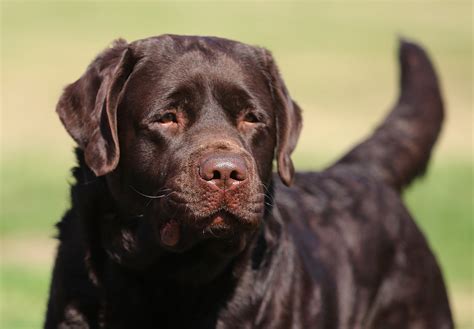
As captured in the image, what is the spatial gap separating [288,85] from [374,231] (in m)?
23.6

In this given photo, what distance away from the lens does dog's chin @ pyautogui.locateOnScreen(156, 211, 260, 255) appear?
15.4 feet

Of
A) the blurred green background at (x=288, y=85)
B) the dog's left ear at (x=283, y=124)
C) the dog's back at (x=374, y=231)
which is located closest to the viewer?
the dog's left ear at (x=283, y=124)

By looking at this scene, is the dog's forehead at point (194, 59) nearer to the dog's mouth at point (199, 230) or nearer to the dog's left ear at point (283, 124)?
the dog's left ear at point (283, 124)

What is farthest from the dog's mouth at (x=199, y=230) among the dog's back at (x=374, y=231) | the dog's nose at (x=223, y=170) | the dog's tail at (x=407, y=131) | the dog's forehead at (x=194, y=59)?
the dog's tail at (x=407, y=131)

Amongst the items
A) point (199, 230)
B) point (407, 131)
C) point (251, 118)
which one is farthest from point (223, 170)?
point (407, 131)

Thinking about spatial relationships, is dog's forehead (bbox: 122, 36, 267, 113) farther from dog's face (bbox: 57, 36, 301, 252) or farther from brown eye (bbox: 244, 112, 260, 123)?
brown eye (bbox: 244, 112, 260, 123)

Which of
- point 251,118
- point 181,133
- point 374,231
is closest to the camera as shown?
point 181,133

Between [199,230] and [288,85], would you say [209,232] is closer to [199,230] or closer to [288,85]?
[199,230]

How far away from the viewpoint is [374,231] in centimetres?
651

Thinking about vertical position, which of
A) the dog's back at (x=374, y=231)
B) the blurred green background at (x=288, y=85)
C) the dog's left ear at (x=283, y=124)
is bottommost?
the blurred green background at (x=288, y=85)

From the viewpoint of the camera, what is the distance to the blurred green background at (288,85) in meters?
13.4

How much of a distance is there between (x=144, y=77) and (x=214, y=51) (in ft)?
1.19

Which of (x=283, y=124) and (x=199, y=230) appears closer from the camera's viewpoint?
(x=199, y=230)

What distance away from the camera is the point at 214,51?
17.1 feet
